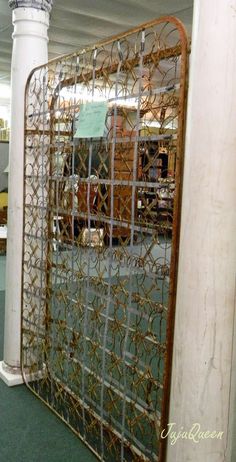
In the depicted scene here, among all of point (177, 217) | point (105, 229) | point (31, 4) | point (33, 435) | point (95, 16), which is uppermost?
point (95, 16)

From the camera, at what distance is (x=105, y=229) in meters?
1.93

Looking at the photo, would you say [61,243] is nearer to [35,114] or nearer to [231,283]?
[35,114]

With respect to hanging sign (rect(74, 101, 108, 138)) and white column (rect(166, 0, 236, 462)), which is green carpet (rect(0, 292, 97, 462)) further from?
hanging sign (rect(74, 101, 108, 138))

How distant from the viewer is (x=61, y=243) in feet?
7.27

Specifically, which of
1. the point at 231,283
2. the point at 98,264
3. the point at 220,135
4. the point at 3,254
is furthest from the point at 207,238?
the point at 3,254

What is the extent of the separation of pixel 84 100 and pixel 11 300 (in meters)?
1.26

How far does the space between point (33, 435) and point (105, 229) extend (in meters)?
1.07

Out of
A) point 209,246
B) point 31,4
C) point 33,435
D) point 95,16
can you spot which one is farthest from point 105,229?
point 95,16

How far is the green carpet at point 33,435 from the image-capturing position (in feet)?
6.42

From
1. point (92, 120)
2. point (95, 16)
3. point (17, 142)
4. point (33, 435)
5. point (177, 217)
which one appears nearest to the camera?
point (177, 217)

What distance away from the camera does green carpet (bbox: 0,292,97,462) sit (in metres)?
1.96

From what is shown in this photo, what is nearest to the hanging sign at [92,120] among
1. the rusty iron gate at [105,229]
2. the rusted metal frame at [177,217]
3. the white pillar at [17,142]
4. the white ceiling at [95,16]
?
the rusty iron gate at [105,229]

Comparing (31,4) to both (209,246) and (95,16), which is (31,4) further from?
(95,16)

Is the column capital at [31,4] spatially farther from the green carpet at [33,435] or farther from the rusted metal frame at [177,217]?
the green carpet at [33,435]
